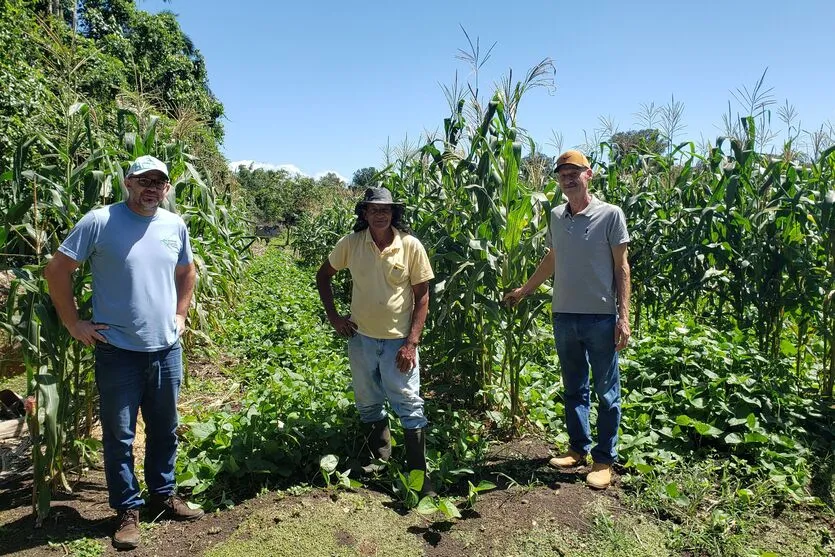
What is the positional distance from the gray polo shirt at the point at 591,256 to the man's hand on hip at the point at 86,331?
2.48 m

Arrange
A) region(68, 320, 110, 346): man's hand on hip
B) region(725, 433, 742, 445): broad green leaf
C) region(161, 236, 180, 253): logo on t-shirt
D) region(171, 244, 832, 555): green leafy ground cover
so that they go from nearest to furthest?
1. region(68, 320, 110, 346): man's hand on hip
2. region(161, 236, 180, 253): logo on t-shirt
3. region(171, 244, 832, 555): green leafy ground cover
4. region(725, 433, 742, 445): broad green leaf

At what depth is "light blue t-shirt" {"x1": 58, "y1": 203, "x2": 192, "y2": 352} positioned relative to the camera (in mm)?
2486

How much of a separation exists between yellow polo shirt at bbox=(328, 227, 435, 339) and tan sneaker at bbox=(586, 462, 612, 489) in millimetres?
1393

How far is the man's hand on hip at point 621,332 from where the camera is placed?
3.09 meters

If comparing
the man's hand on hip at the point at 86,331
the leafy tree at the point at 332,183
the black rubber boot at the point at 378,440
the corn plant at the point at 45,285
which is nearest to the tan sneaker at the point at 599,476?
the black rubber boot at the point at 378,440

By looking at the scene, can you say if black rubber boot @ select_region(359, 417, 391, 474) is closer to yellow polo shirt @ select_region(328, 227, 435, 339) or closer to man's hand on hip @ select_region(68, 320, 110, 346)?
yellow polo shirt @ select_region(328, 227, 435, 339)

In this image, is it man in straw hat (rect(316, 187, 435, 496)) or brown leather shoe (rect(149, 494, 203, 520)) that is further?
man in straw hat (rect(316, 187, 435, 496))

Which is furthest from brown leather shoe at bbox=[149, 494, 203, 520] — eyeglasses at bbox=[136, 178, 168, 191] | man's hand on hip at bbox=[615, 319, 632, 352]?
man's hand on hip at bbox=[615, 319, 632, 352]

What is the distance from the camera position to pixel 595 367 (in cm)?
324

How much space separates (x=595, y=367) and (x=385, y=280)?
1.36 metres

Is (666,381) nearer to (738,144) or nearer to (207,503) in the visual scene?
(738,144)

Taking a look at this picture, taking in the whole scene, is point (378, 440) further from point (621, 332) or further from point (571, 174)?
point (571, 174)

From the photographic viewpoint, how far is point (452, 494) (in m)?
3.17

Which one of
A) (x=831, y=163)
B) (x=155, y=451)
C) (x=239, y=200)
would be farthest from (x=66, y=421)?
(x=239, y=200)
